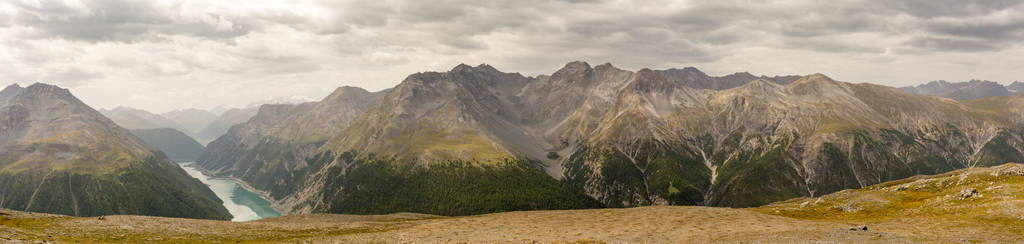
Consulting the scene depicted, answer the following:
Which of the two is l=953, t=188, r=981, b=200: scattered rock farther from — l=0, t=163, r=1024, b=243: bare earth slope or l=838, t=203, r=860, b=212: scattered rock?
l=838, t=203, r=860, b=212: scattered rock

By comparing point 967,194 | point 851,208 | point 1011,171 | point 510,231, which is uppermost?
point 1011,171

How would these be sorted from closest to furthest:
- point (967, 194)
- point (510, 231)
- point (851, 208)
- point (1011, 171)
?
point (510, 231) → point (967, 194) → point (851, 208) → point (1011, 171)

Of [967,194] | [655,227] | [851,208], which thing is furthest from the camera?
[851,208]

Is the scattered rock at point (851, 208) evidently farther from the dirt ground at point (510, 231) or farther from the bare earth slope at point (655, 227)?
the dirt ground at point (510, 231)

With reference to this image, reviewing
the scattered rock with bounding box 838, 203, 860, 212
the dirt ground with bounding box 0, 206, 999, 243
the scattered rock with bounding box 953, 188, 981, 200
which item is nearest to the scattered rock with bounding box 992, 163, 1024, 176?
the scattered rock with bounding box 953, 188, 981, 200

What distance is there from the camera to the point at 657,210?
127m

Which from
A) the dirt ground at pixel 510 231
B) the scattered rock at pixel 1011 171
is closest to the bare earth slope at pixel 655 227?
the dirt ground at pixel 510 231

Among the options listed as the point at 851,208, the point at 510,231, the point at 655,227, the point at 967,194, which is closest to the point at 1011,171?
the point at 967,194

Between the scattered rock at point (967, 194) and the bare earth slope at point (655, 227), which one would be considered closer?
the bare earth slope at point (655, 227)

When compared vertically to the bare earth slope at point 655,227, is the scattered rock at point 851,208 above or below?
below

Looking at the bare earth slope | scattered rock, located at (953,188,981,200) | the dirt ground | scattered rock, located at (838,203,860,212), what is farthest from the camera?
scattered rock, located at (838,203,860,212)

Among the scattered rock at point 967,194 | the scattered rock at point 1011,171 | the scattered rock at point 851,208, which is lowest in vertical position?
the scattered rock at point 851,208

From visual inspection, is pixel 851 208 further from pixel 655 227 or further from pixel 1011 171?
pixel 655 227

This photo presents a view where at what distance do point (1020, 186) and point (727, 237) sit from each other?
331ft
